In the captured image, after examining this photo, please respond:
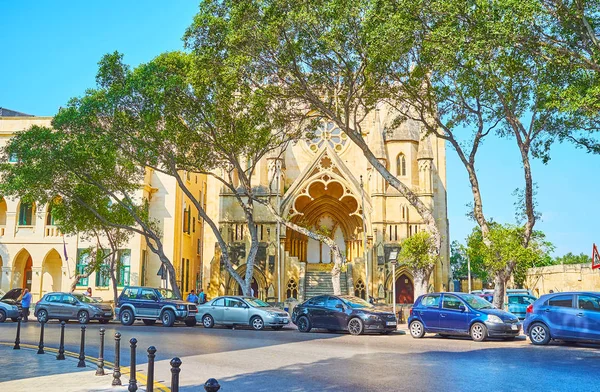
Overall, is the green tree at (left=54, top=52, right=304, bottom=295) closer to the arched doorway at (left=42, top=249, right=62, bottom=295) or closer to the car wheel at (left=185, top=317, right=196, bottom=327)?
the car wheel at (left=185, top=317, right=196, bottom=327)

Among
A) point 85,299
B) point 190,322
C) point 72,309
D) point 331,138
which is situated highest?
point 331,138

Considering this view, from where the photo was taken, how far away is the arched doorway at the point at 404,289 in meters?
38.2

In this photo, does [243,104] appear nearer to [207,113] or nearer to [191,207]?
[207,113]

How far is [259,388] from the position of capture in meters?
9.38

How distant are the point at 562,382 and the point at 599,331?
578 centimetres

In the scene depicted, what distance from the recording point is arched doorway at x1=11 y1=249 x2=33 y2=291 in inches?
1503

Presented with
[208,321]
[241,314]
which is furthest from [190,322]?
[241,314]

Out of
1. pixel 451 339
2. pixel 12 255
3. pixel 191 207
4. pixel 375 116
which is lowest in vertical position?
pixel 451 339

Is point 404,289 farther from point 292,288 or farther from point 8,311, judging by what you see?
point 8,311

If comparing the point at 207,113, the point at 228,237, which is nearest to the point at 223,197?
the point at 228,237

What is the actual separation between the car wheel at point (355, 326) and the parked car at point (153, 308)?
7582mm

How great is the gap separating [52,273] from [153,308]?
17.8 meters

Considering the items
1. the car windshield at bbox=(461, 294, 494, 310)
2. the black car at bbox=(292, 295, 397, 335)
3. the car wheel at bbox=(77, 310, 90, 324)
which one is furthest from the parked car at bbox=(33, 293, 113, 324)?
the car windshield at bbox=(461, 294, 494, 310)

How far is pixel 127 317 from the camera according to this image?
2477 cm
